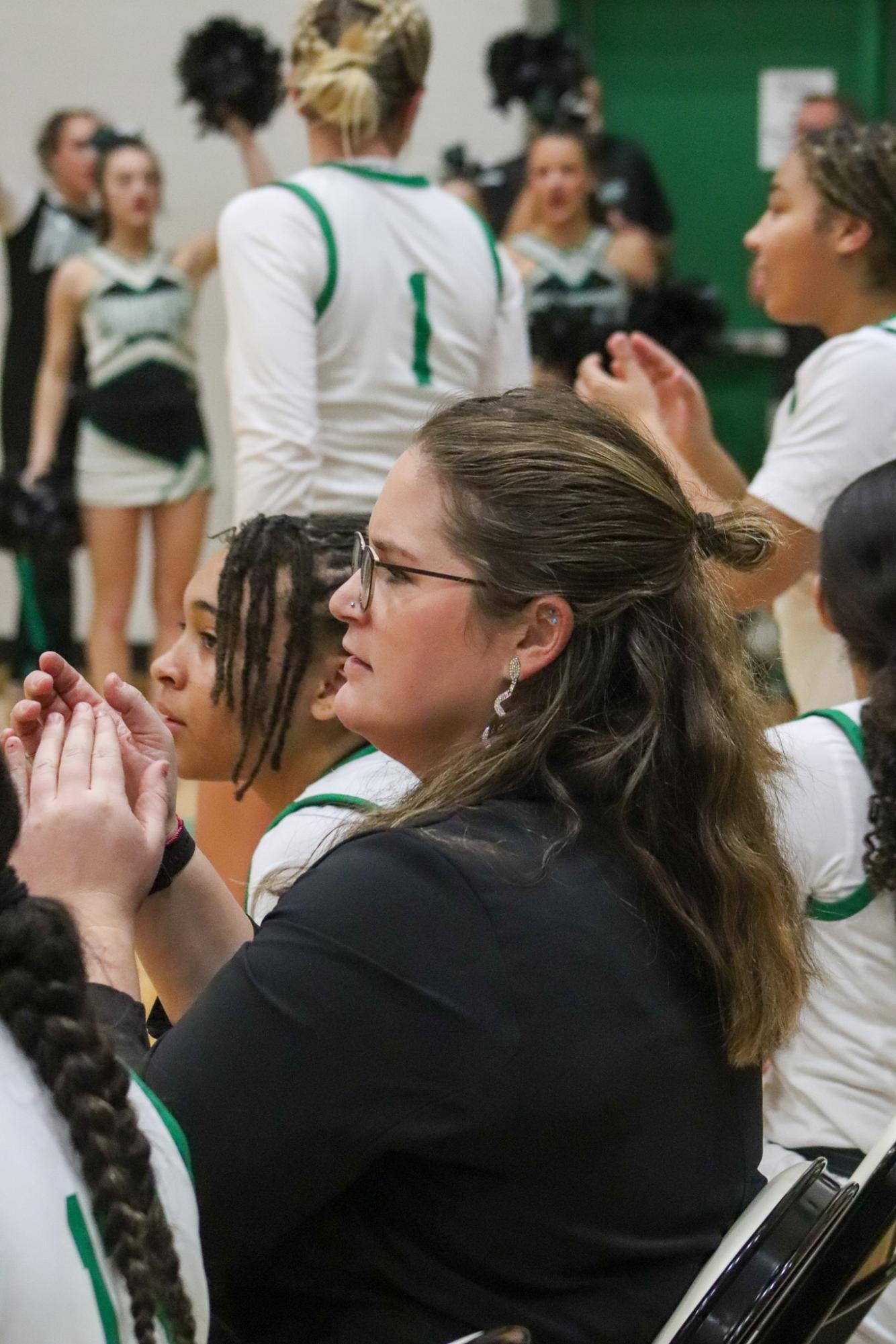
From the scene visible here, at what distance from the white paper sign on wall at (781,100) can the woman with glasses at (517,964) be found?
17.9 feet

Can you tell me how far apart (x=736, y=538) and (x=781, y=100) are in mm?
5519

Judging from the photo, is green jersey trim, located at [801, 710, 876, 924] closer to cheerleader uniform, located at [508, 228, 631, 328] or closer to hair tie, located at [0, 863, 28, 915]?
hair tie, located at [0, 863, 28, 915]

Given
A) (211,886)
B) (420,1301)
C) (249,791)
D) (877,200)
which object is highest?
(877,200)

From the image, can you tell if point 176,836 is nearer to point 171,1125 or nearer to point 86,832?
point 86,832

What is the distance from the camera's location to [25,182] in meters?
6.32

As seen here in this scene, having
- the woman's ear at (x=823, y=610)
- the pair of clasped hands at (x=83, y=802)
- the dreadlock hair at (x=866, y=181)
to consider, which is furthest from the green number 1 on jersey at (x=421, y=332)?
the pair of clasped hands at (x=83, y=802)

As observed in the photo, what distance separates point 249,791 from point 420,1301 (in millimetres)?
1309

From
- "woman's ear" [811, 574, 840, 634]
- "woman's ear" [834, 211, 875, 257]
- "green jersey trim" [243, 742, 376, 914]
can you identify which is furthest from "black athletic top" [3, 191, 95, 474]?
"green jersey trim" [243, 742, 376, 914]

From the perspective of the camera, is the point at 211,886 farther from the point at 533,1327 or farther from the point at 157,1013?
the point at 533,1327

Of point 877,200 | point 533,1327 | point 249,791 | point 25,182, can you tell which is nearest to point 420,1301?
point 533,1327

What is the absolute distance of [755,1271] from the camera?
1.11 metres

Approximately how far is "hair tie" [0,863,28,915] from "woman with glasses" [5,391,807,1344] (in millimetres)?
171

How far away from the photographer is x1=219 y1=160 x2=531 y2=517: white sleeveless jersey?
9.08 feet

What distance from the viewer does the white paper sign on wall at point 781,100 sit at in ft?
21.1
